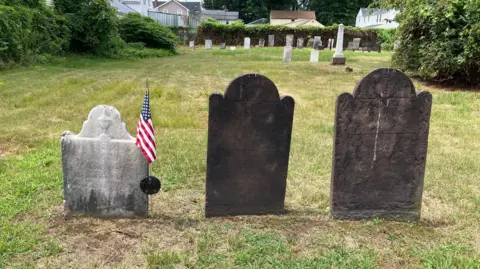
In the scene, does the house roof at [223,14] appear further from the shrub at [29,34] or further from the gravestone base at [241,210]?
the gravestone base at [241,210]

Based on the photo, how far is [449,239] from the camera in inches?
135

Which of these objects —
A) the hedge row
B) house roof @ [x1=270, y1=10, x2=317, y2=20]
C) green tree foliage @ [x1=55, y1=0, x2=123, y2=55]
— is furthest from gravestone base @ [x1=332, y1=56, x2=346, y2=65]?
house roof @ [x1=270, y1=10, x2=317, y2=20]

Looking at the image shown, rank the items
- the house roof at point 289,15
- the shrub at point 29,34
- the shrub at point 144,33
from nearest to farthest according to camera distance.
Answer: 1. the shrub at point 29,34
2. the shrub at point 144,33
3. the house roof at point 289,15

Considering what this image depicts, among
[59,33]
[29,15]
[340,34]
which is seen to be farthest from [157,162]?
[59,33]

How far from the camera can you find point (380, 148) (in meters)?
3.66

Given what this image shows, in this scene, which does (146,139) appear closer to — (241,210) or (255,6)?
(241,210)

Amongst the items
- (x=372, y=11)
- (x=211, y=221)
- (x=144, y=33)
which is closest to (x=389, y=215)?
(x=211, y=221)

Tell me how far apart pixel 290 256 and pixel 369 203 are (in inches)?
44.9

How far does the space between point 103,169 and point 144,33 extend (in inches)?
977

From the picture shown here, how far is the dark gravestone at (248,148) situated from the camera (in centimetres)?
356

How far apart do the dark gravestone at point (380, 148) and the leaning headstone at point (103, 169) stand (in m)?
1.85

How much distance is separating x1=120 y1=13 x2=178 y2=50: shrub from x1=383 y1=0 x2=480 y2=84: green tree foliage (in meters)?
17.7

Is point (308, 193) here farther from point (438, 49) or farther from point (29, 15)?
point (29, 15)

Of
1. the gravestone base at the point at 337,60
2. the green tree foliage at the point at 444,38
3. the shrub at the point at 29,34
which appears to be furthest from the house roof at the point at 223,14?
the green tree foliage at the point at 444,38
